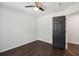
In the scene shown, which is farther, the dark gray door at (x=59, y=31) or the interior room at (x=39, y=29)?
the dark gray door at (x=59, y=31)

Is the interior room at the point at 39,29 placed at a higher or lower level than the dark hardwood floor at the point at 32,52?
higher

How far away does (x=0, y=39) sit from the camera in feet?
7.29

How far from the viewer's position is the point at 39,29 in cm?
416

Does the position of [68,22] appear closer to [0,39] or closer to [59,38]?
[59,38]

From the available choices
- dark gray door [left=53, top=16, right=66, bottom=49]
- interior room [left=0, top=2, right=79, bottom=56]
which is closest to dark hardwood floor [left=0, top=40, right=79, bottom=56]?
interior room [left=0, top=2, right=79, bottom=56]

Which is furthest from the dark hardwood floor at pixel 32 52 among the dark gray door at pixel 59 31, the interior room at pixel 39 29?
the dark gray door at pixel 59 31

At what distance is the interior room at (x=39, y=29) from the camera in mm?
2004

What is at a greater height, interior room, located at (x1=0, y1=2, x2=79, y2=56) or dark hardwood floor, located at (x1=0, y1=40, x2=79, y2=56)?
interior room, located at (x1=0, y1=2, x2=79, y2=56)

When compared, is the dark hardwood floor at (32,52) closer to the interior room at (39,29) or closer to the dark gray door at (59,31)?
the interior room at (39,29)

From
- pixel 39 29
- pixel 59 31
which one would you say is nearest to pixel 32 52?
pixel 59 31

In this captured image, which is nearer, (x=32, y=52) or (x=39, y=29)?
(x=32, y=52)

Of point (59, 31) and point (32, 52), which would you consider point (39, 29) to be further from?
point (32, 52)

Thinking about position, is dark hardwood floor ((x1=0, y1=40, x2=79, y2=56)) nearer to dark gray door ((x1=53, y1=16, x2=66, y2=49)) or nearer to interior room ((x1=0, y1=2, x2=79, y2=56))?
interior room ((x1=0, y1=2, x2=79, y2=56))

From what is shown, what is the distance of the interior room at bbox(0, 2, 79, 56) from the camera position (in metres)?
2.00
